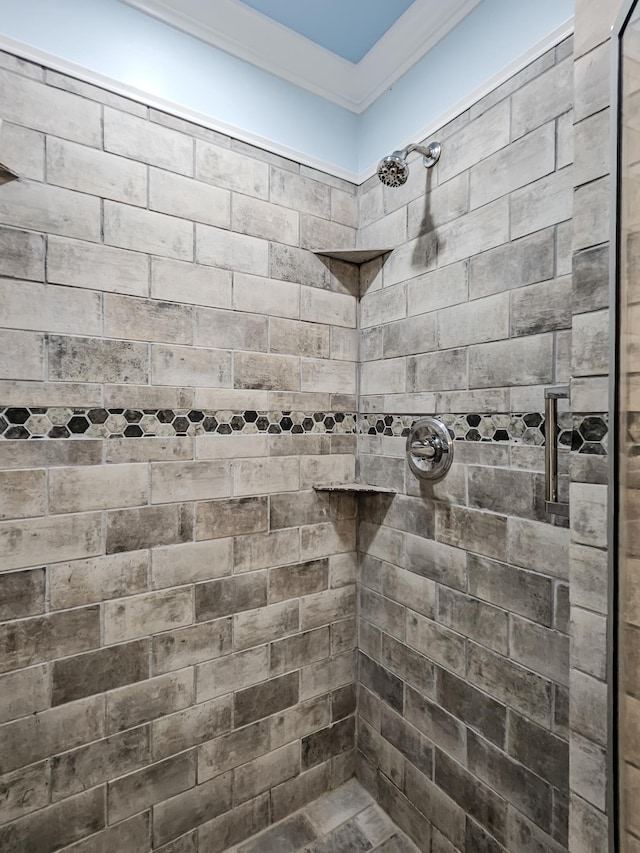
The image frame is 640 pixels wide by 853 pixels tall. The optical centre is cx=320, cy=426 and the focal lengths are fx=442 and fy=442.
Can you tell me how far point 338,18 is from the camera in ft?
4.84

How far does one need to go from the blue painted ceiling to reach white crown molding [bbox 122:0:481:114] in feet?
0.07

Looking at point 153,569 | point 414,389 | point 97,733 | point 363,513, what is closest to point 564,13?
point 414,389

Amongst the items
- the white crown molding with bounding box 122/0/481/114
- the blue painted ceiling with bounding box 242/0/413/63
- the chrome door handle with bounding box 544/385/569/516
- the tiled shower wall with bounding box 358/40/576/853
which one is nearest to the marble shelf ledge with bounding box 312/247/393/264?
the tiled shower wall with bounding box 358/40/576/853

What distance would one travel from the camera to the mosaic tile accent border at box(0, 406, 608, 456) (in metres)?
1.11

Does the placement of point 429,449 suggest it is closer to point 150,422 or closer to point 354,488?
point 354,488

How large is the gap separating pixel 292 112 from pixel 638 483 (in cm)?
165

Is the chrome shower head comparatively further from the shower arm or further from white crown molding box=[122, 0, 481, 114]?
white crown molding box=[122, 0, 481, 114]

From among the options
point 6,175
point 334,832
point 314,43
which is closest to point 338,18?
point 314,43

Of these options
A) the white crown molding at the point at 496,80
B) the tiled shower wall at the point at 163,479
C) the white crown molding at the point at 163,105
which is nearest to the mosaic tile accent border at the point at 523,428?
the tiled shower wall at the point at 163,479

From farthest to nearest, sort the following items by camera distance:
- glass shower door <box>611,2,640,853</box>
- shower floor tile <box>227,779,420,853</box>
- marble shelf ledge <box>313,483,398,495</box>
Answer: marble shelf ledge <box>313,483,398,495</box>
shower floor tile <box>227,779,420,853</box>
glass shower door <box>611,2,640,853</box>

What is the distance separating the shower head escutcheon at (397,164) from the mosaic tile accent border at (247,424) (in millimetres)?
766

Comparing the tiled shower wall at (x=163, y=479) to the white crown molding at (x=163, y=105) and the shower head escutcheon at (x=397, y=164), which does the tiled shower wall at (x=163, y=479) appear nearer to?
the white crown molding at (x=163, y=105)

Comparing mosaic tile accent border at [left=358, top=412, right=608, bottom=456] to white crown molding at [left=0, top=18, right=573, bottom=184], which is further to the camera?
white crown molding at [left=0, top=18, right=573, bottom=184]

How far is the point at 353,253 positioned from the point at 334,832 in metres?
2.06
